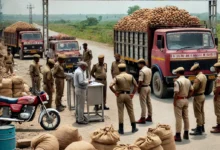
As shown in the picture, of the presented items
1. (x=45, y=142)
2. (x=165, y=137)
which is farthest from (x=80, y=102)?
(x=45, y=142)

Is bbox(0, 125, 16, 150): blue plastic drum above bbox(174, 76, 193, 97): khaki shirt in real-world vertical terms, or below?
below

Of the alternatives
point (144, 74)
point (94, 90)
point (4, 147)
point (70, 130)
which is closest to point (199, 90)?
point (144, 74)

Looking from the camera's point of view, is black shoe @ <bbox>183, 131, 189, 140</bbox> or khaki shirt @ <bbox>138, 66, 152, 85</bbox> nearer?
black shoe @ <bbox>183, 131, 189, 140</bbox>

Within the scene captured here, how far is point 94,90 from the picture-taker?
11.6 m

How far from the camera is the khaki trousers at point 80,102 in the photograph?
11.4m

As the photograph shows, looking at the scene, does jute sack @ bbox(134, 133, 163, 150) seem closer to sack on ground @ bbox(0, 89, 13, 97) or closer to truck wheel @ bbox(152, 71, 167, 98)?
sack on ground @ bbox(0, 89, 13, 97)

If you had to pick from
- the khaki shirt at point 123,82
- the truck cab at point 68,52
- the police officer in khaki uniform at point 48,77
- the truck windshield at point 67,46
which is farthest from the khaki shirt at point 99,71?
the truck windshield at point 67,46

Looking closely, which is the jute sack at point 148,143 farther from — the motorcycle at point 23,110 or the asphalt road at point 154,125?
the motorcycle at point 23,110

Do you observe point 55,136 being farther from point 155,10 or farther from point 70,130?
point 155,10

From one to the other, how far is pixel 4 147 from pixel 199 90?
476 centimetres

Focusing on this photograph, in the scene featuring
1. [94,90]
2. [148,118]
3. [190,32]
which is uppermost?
[190,32]

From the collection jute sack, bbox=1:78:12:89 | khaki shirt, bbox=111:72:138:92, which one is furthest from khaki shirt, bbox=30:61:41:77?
khaki shirt, bbox=111:72:138:92

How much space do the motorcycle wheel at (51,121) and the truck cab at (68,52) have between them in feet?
39.2

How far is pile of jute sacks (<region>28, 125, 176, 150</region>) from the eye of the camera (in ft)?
21.0
